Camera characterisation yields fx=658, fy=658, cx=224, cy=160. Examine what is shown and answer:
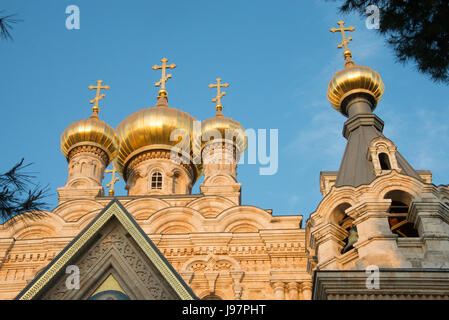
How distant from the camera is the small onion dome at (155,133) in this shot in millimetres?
17453

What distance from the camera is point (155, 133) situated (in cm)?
1747

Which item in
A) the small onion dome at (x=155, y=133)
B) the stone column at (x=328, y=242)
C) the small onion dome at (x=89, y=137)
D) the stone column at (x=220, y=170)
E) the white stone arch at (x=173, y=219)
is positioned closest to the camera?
the stone column at (x=328, y=242)

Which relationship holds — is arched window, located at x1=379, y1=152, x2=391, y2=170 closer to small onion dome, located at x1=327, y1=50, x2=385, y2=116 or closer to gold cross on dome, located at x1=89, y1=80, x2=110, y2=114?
small onion dome, located at x1=327, y1=50, x2=385, y2=116

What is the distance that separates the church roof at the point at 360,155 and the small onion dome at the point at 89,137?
272 inches

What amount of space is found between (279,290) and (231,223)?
7.44 ft

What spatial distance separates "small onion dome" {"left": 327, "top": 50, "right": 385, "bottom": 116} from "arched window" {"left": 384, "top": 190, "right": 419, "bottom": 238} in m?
3.85

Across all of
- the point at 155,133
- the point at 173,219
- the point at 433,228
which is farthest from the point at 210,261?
the point at 155,133

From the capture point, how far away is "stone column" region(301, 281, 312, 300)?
1112 centimetres

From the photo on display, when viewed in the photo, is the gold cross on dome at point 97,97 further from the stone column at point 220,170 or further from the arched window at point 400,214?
the arched window at point 400,214

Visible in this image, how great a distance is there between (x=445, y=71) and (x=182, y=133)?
12.6 metres

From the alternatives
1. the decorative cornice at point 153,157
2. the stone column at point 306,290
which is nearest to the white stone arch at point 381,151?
the stone column at point 306,290

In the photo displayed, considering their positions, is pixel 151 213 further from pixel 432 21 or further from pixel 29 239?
pixel 432 21

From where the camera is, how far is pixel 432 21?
504 cm
